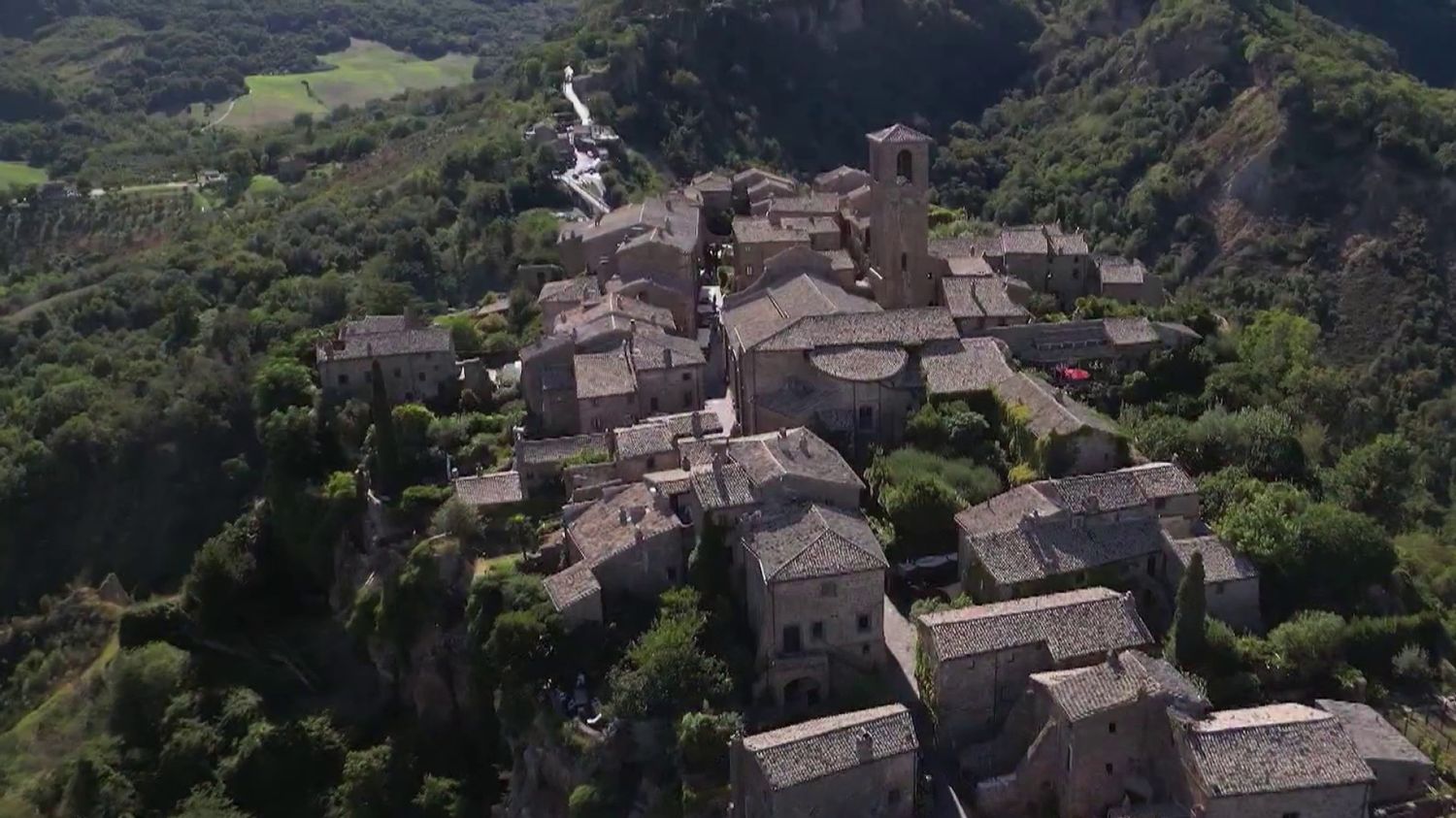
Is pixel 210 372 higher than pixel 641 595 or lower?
lower

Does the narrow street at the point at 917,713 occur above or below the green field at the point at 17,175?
above

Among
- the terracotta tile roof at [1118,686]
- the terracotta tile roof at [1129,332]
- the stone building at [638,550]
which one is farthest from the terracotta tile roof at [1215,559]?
the stone building at [638,550]

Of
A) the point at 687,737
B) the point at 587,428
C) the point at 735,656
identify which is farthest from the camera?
the point at 587,428

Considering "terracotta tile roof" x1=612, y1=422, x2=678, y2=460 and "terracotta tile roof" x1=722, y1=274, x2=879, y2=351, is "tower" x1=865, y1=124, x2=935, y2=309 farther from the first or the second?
"terracotta tile roof" x1=612, y1=422, x2=678, y2=460

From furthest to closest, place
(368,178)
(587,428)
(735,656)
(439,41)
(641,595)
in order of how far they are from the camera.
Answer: (439,41) < (368,178) < (587,428) < (641,595) < (735,656)

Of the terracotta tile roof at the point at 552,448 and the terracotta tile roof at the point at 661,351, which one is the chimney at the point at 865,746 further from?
the terracotta tile roof at the point at 661,351

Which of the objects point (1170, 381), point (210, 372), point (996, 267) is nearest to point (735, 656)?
point (1170, 381)

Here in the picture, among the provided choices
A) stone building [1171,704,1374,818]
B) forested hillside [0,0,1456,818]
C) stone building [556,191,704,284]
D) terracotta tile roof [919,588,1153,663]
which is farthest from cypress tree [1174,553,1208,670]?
stone building [556,191,704,284]

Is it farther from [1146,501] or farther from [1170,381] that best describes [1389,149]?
[1146,501]
